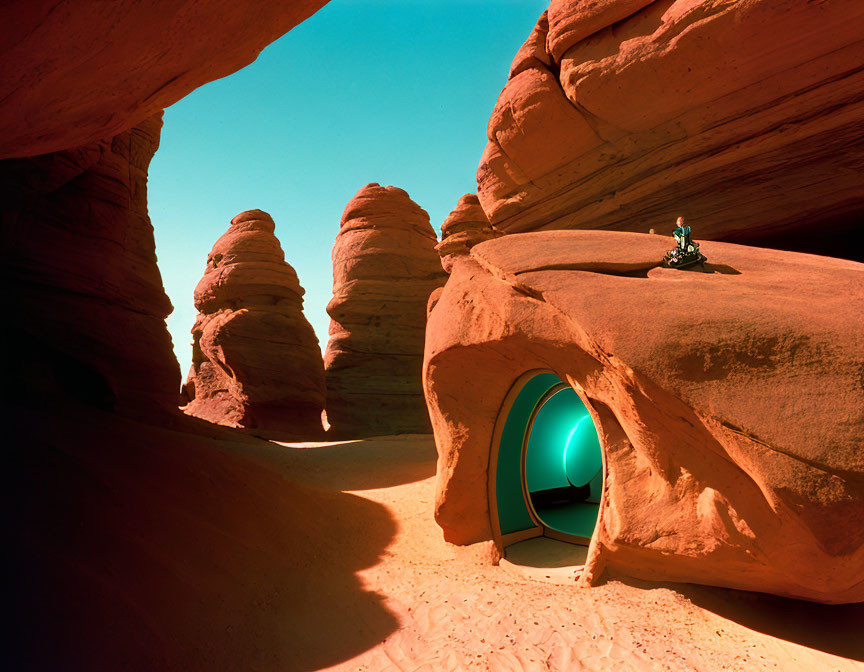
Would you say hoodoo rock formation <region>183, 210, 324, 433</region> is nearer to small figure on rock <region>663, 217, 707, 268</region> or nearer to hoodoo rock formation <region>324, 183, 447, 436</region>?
hoodoo rock formation <region>324, 183, 447, 436</region>

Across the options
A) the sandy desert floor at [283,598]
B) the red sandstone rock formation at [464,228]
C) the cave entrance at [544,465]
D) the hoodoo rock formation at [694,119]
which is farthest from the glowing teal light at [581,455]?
the red sandstone rock formation at [464,228]

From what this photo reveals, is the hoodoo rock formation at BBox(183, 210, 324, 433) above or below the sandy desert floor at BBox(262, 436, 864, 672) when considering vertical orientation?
above

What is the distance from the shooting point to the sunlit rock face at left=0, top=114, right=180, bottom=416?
351 inches

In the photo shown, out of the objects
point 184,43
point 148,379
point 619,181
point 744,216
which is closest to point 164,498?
point 184,43

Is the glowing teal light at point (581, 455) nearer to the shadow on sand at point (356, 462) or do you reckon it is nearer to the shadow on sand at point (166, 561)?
the shadow on sand at point (356, 462)

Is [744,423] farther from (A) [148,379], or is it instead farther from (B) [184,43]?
(A) [148,379]

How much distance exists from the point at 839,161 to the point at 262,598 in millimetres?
9022

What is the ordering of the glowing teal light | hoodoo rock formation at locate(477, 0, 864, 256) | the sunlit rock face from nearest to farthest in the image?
1. hoodoo rock formation at locate(477, 0, 864, 256)
2. the sunlit rock face
3. the glowing teal light

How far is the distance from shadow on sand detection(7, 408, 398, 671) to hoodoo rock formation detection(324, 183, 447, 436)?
12.3 meters

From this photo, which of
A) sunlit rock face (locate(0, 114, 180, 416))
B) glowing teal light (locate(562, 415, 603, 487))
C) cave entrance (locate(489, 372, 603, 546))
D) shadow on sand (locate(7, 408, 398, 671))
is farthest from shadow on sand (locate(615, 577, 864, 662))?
sunlit rock face (locate(0, 114, 180, 416))

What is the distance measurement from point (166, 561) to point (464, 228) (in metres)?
16.6

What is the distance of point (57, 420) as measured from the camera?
6.58 m

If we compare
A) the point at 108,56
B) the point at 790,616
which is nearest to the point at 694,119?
the point at 790,616

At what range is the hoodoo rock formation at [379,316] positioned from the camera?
20.2 metres
